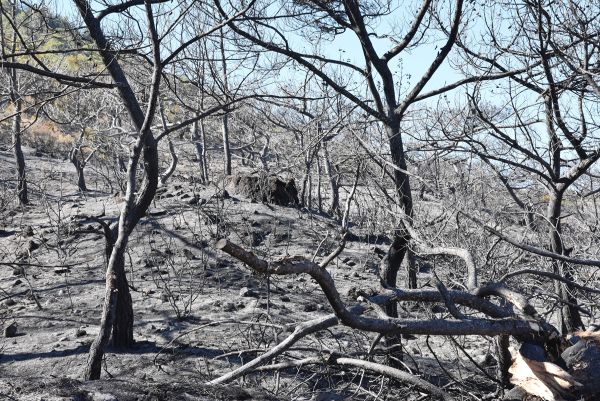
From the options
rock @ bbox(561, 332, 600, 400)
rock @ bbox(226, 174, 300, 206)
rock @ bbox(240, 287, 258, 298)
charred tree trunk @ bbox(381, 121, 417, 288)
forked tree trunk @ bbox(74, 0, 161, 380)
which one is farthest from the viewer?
rock @ bbox(226, 174, 300, 206)

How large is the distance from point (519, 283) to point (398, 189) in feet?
5.59

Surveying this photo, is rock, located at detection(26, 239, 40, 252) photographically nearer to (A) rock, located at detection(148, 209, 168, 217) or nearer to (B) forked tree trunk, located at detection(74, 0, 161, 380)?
(A) rock, located at detection(148, 209, 168, 217)

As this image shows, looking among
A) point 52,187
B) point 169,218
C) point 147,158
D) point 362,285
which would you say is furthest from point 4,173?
point 147,158

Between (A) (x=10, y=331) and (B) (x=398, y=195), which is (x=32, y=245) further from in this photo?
(B) (x=398, y=195)

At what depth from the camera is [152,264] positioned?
431 inches

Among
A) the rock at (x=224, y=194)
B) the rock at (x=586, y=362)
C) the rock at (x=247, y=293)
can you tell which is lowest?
the rock at (x=247, y=293)

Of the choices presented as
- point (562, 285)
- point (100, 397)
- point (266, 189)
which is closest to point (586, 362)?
point (100, 397)

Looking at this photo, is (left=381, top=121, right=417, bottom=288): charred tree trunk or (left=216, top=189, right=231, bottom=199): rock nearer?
(left=381, top=121, right=417, bottom=288): charred tree trunk

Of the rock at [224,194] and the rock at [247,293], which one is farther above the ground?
the rock at [224,194]

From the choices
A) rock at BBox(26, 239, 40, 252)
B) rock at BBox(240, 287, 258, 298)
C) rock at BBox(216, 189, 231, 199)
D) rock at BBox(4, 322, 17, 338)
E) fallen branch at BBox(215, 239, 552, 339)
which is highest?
rock at BBox(216, 189, 231, 199)

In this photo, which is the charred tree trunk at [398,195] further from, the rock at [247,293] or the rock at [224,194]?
the rock at [224,194]

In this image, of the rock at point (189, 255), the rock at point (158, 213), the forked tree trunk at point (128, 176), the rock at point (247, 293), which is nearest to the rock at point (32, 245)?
the rock at point (158, 213)

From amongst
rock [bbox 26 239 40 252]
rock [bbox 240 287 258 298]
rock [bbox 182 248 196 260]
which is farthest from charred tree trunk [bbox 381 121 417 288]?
rock [bbox 26 239 40 252]

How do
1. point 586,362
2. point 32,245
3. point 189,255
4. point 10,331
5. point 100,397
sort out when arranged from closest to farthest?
point 100,397
point 586,362
point 10,331
point 189,255
point 32,245
